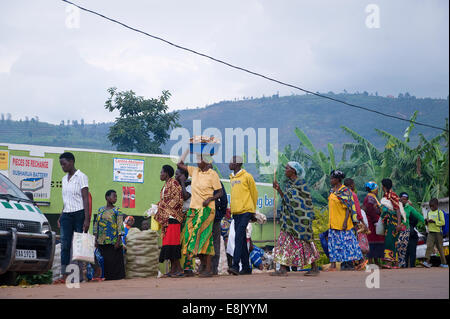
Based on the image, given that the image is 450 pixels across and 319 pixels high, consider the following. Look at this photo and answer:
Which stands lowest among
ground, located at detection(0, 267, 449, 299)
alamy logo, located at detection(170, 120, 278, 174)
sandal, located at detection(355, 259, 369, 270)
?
sandal, located at detection(355, 259, 369, 270)

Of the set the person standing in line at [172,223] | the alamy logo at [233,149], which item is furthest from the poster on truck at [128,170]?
the person standing in line at [172,223]

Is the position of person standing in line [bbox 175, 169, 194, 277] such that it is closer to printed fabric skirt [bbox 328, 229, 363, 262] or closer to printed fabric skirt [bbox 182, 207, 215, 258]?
printed fabric skirt [bbox 182, 207, 215, 258]

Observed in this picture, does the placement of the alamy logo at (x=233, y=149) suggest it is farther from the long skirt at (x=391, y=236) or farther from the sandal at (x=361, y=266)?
the long skirt at (x=391, y=236)

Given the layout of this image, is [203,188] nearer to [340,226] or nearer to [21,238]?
[21,238]

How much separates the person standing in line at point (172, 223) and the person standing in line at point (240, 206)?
90 cm

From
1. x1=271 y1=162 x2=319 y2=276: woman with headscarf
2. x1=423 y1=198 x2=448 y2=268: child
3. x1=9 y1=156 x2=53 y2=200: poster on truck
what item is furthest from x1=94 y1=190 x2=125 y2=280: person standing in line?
x1=9 y1=156 x2=53 y2=200: poster on truck

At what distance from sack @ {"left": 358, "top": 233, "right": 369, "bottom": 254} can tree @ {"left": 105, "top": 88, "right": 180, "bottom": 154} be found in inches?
1269

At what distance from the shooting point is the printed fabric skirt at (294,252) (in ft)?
32.9

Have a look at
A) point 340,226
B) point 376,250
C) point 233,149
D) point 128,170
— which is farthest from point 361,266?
point 128,170

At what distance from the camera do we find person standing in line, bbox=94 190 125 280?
11.0 metres

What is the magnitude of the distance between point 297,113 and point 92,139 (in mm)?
59135

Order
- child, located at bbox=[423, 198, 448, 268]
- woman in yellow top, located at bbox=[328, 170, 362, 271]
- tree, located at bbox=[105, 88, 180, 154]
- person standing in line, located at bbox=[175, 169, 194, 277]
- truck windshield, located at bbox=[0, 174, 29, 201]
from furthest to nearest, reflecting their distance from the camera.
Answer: tree, located at bbox=[105, 88, 180, 154], child, located at bbox=[423, 198, 448, 268], woman in yellow top, located at bbox=[328, 170, 362, 271], person standing in line, located at bbox=[175, 169, 194, 277], truck windshield, located at bbox=[0, 174, 29, 201]

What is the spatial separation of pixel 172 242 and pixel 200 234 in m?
0.55

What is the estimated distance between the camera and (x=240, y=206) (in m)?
10.8
